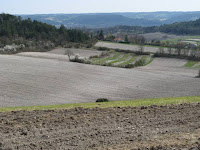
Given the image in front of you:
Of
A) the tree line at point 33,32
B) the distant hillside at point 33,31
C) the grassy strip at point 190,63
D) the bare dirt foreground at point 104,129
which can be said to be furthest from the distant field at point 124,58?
the bare dirt foreground at point 104,129

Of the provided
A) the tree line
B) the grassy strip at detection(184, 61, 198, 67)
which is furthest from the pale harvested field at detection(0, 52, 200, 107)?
the tree line

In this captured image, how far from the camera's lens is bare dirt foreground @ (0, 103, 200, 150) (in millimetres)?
11805

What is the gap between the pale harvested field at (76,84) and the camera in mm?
29812

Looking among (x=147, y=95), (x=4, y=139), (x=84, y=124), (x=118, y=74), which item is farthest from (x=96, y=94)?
(x=4, y=139)

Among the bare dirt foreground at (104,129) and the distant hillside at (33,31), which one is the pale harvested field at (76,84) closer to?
the bare dirt foreground at (104,129)

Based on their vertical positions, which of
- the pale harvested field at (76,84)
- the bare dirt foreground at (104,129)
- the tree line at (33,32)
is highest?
the tree line at (33,32)

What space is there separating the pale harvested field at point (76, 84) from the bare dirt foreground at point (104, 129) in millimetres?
11309

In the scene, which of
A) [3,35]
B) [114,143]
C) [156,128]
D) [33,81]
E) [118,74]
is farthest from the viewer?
[3,35]

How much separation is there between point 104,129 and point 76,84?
2378cm

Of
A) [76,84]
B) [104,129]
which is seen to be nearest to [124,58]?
[76,84]

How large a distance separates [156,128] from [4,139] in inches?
312

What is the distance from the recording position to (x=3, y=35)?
9244cm

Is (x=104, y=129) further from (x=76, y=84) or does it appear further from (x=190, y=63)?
(x=190, y=63)

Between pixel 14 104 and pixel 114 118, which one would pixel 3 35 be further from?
pixel 114 118
